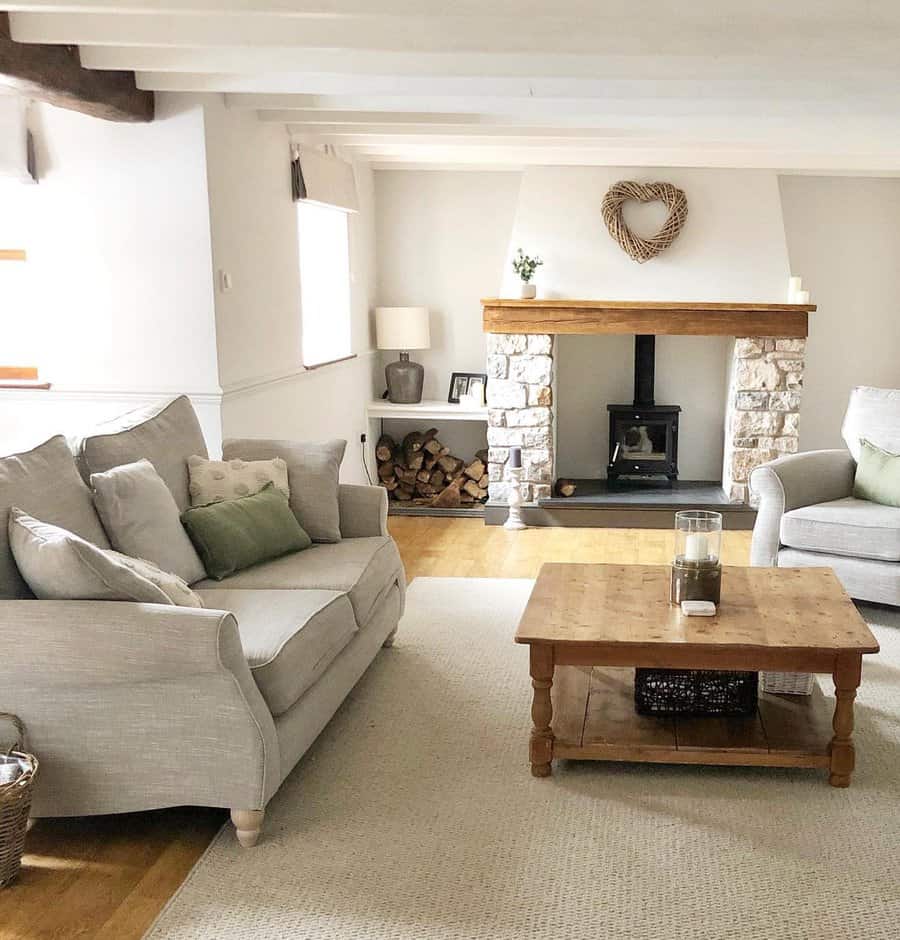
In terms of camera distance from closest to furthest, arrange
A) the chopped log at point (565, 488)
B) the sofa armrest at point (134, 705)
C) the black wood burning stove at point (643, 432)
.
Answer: the sofa armrest at point (134, 705)
the chopped log at point (565, 488)
the black wood burning stove at point (643, 432)

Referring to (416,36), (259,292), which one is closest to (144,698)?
(416,36)

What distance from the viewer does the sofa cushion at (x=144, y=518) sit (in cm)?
295

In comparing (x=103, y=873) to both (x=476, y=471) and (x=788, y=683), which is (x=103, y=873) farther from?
(x=476, y=471)

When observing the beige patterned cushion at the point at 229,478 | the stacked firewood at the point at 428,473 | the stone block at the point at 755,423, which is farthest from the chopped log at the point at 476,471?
the beige patterned cushion at the point at 229,478

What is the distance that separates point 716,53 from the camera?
10.0ft

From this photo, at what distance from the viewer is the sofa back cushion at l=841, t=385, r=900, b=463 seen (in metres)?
4.54

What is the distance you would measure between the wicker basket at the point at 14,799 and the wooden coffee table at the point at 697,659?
1.25 m

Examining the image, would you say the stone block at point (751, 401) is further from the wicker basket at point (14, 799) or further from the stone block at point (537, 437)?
the wicker basket at point (14, 799)

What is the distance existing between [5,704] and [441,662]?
169 cm

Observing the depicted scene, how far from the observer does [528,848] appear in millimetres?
2488

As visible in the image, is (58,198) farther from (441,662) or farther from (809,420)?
(809,420)

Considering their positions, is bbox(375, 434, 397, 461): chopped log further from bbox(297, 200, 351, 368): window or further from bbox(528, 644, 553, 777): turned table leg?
bbox(528, 644, 553, 777): turned table leg

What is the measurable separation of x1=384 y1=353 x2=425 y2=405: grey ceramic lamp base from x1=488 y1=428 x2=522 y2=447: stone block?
0.65 metres

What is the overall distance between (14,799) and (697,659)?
5.54 feet
